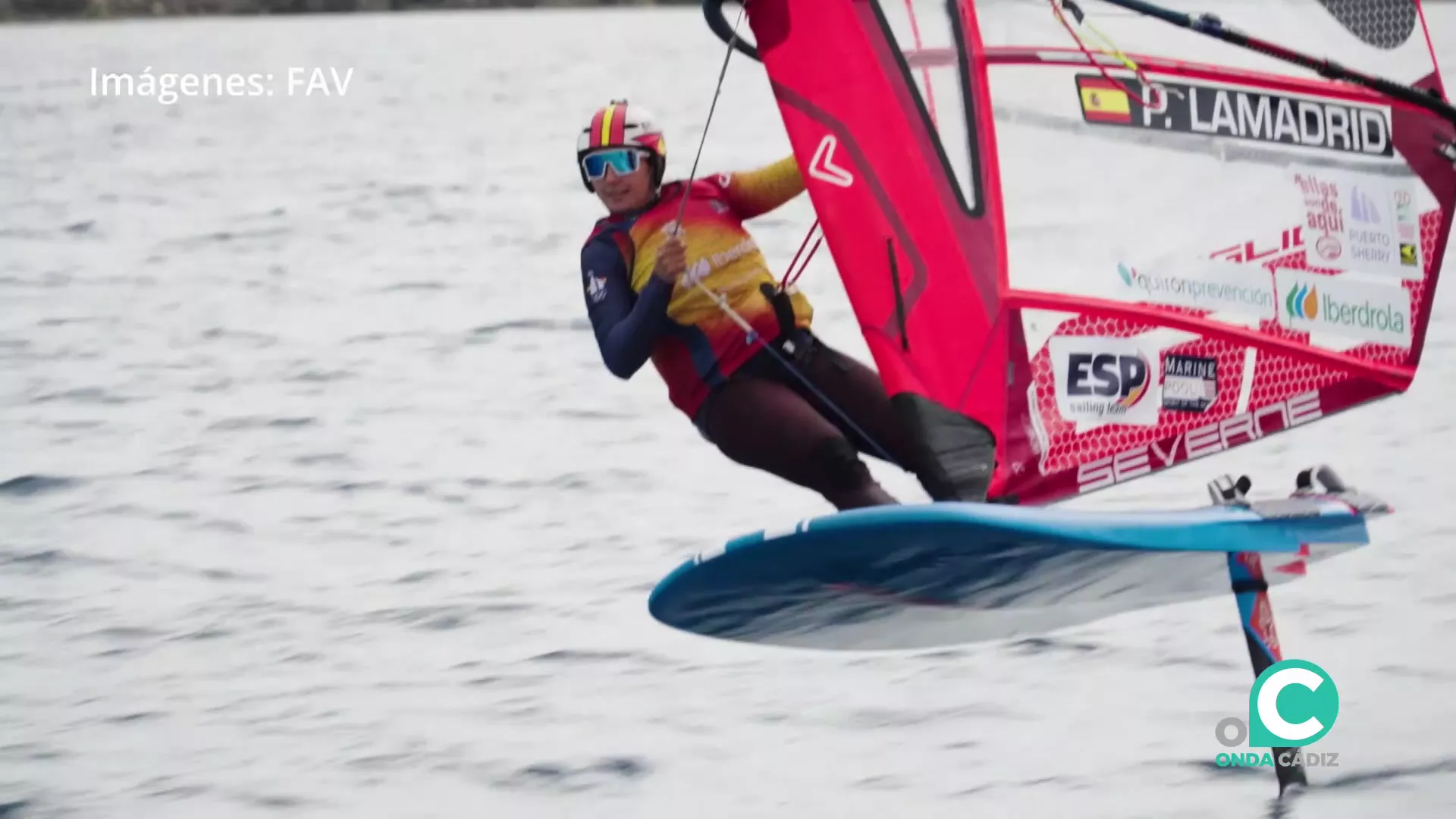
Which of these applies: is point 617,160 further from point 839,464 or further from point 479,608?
point 479,608

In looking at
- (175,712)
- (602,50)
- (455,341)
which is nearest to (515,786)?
(175,712)

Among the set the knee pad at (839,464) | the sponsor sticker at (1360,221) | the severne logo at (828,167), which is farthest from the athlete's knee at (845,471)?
the sponsor sticker at (1360,221)

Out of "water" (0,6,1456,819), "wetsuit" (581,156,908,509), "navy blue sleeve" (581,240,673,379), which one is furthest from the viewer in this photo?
"water" (0,6,1456,819)

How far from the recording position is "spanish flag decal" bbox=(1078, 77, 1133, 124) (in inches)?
206

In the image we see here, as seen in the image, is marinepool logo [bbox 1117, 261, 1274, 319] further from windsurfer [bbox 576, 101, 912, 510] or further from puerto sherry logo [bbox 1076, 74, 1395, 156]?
windsurfer [bbox 576, 101, 912, 510]

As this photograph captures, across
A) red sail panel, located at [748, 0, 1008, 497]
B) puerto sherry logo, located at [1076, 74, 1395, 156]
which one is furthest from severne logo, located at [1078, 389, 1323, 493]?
puerto sherry logo, located at [1076, 74, 1395, 156]

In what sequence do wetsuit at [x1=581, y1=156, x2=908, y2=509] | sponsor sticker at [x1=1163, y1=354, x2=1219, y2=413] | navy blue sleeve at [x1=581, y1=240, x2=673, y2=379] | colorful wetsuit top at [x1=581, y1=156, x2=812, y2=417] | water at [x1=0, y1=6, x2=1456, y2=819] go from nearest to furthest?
sponsor sticker at [x1=1163, y1=354, x2=1219, y2=413] → navy blue sleeve at [x1=581, y1=240, x2=673, y2=379] → wetsuit at [x1=581, y1=156, x2=908, y2=509] → colorful wetsuit top at [x1=581, y1=156, x2=812, y2=417] → water at [x1=0, y1=6, x2=1456, y2=819]

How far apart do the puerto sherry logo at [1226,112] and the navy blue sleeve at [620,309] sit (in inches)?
45.8

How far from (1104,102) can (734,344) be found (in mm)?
1137

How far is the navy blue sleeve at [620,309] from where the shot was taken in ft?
17.4

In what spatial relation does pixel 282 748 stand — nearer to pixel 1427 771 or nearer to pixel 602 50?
pixel 1427 771

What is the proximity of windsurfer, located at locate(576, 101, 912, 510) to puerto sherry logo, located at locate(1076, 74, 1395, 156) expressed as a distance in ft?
2.69

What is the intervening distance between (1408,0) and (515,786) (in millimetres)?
3021

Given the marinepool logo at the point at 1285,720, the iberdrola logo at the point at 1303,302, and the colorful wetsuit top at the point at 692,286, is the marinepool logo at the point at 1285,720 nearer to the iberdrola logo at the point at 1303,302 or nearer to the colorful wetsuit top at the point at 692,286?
the iberdrola logo at the point at 1303,302
